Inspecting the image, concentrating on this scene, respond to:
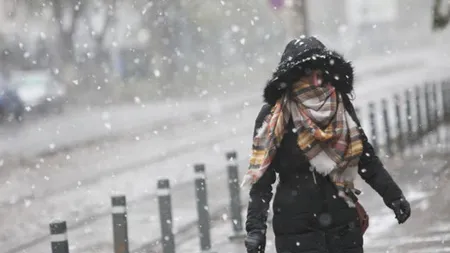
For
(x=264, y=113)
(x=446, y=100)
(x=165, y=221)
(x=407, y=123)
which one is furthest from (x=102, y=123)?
(x=264, y=113)

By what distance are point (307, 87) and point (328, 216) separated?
649 mm

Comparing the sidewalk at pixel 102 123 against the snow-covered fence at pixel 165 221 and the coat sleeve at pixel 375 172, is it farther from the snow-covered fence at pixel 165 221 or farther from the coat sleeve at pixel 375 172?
the coat sleeve at pixel 375 172

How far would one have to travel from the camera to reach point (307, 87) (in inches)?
185

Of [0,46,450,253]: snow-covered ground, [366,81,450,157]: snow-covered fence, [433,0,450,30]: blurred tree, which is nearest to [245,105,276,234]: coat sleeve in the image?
[0,46,450,253]: snow-covered ground

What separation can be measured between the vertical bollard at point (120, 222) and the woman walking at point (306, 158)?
122 inches

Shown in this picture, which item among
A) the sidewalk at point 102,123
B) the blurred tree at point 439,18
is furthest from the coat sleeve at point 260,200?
the sidewalk at point 102,123

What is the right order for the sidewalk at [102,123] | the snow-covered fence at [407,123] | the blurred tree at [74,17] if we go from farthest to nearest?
the blurred tree at [74,17]
the sidewalk at [102,123]
the snow-covered fence at [407,123]

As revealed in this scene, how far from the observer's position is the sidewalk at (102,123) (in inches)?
1064

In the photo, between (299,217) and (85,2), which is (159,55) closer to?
(85,2)

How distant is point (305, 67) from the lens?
184 inches

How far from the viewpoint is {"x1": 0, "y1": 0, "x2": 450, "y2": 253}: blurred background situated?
643 inches

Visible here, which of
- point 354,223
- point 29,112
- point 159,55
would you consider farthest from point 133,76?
point 354,223

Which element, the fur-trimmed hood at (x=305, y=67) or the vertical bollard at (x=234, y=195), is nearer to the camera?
the fur-trimmed hood at (x=305, y=67)

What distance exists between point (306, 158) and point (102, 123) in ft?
97.8
